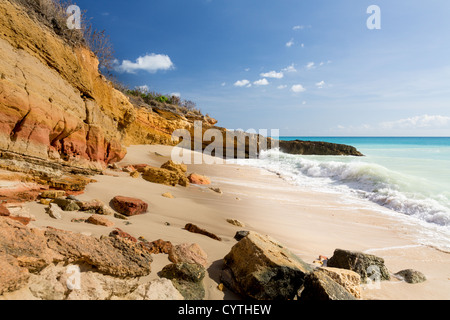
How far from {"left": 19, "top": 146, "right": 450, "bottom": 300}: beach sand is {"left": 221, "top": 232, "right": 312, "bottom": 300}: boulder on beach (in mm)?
145

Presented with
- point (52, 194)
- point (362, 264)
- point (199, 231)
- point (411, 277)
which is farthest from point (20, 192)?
point (411, 277)

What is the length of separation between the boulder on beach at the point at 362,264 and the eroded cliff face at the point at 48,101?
15.3 feet

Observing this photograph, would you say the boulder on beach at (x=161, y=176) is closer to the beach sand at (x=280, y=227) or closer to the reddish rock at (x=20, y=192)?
the beach sand at (x=280, y=227)

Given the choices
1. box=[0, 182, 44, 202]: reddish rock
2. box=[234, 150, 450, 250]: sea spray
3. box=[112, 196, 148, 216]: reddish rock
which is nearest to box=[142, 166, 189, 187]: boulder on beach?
box=[112, 196, 148, 216]: reddish rock

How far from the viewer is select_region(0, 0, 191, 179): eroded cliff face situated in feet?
12.0

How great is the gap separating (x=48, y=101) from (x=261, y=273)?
467 cm

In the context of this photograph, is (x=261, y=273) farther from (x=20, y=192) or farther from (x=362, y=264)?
(x=20, y=192)

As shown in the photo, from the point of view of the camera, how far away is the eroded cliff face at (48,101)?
3.65 meters

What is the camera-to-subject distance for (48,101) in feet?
14.1

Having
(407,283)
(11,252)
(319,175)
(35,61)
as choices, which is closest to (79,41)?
(35,61)

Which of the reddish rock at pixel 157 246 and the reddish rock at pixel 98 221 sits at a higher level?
the reddish rock at pixel 98 221

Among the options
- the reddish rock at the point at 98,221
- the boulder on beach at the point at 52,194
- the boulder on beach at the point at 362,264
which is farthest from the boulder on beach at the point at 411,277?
the boulder on beach at the point at 52,194

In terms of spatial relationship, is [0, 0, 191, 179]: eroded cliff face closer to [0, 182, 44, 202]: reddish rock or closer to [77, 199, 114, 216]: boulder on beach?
[0, 182, 44, 202]: reddish rock
